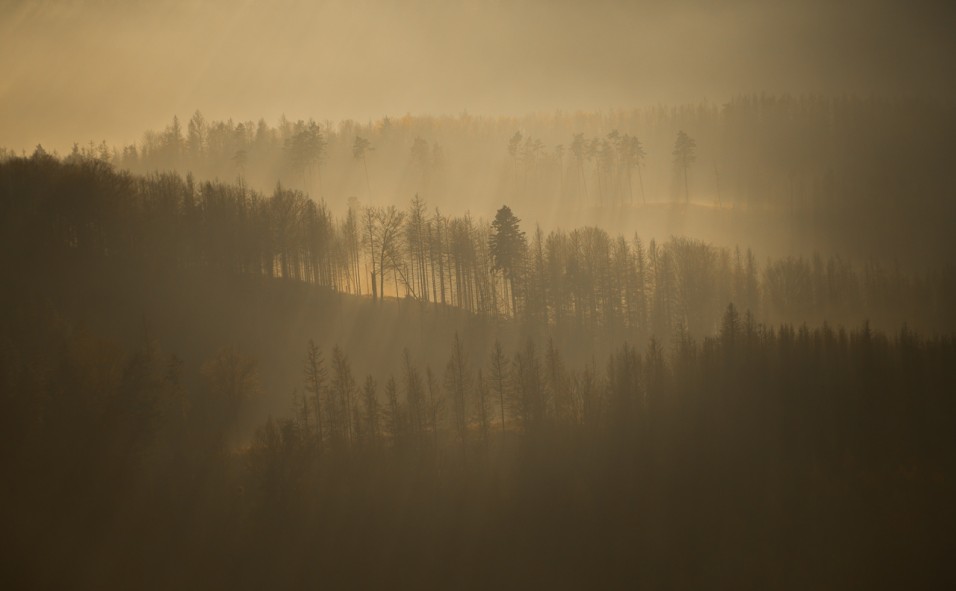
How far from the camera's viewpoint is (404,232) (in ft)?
332

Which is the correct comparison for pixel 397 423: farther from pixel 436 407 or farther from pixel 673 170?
pixel 673 170

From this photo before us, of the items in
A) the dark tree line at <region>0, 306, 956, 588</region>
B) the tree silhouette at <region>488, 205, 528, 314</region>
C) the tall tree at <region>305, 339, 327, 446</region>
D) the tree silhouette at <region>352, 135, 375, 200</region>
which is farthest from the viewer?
the tree silhouette at <region>352, 135, 375, 200</region>

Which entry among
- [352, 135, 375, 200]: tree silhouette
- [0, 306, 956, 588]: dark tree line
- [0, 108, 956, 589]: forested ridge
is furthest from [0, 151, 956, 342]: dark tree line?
[352, 135, 375, 200]: tree silhouette

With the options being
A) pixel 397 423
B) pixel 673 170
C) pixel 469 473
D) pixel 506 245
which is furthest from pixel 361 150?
pixel 469 473

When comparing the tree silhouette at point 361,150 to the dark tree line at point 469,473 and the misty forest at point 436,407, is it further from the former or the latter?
the dark tree line at point 469,473

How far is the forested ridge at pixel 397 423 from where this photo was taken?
58.0 meters

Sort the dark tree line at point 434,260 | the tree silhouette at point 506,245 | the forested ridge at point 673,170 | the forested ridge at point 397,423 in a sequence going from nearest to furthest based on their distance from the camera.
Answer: the forested ridge at point 397,423 → the dark tree line at point 434,260 → the tree silhouette at point 506,245 → the forested ridge at point 673,170

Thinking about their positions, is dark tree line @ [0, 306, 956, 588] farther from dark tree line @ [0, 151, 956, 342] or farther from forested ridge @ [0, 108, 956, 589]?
dark tree line @ [0, 151, 956, 342]

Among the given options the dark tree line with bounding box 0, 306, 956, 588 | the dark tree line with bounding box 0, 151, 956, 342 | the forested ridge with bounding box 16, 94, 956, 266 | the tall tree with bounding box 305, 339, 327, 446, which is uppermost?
the forested ridge with bounding box 16, 94, 956, 266

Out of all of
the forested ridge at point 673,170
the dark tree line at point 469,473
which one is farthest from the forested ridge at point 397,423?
the forested ridge at point 673,170

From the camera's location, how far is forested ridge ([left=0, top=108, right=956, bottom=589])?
58000 mm

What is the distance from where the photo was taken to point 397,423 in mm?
66750

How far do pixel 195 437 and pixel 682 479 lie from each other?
4402cm

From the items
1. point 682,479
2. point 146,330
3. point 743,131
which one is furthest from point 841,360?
point 743,131
